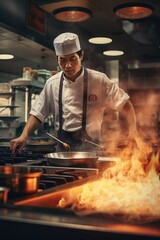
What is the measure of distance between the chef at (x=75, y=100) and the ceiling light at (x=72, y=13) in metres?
0.24

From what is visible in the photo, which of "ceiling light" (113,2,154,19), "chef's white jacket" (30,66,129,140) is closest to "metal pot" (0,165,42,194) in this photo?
"chef's white jacket" (30,66,129,140)

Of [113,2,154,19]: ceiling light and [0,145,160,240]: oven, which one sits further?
[113,2,154,19]: ceiling light

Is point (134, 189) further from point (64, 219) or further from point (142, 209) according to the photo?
point (64, 219)

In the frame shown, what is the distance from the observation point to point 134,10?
128 inches

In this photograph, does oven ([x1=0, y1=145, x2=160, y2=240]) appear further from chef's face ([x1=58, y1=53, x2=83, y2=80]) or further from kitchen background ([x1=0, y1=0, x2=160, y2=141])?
kitchen background ([x1=0, y1=0, x2=160, y2=141])

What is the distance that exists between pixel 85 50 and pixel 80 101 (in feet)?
11.4

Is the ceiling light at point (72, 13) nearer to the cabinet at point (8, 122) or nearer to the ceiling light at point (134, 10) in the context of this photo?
the ceiling light at point (134, 10)

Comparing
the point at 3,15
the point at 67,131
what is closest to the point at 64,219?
the point at 67,131

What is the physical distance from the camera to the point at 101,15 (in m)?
5.43

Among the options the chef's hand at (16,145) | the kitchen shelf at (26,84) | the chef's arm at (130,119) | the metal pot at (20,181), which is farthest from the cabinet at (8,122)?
the metal pot at (20,181)

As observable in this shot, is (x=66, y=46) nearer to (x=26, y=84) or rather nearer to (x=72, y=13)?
(x=72, y=13)

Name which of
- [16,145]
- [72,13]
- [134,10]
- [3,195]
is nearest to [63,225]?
[3,195]

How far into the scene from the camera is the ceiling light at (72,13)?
332cm

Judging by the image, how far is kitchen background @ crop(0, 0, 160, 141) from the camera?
4.37m
